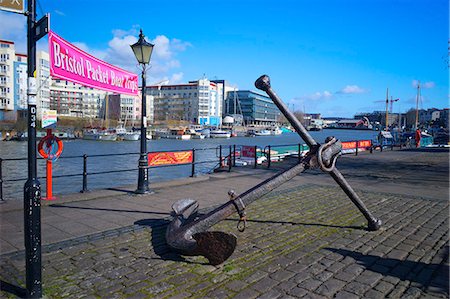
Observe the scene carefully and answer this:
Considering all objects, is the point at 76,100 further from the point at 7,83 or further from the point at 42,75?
the point at 42,75

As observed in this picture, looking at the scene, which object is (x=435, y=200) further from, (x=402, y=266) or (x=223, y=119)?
(x=223, y=119)

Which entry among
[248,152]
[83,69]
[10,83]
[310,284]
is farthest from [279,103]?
[10,83]

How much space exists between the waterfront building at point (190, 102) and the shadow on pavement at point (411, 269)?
124919 millimetres

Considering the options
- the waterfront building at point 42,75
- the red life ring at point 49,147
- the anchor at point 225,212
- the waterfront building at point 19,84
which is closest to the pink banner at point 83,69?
the waterfront building at point 42,75

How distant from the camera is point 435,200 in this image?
27.8 feet

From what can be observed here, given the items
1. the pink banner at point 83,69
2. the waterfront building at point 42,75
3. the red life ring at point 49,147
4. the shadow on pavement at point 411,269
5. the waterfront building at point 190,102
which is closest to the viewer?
the shadow on pavement at point 411,269

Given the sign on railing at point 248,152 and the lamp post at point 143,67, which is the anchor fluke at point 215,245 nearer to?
the lamp post at point 143,67

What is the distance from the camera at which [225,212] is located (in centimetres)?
390

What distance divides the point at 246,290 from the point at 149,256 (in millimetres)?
1485

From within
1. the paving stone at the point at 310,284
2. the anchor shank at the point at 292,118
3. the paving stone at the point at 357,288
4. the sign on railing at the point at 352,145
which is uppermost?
the anchor shank at the point at 292,118

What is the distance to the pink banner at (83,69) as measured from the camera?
15.1ft

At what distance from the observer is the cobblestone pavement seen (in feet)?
11.5

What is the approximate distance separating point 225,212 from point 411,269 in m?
2.41

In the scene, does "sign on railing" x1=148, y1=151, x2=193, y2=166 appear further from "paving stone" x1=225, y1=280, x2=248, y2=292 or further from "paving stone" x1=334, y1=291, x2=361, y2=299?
"paving stone" x1=334, y1=291, x2=361, y2=299
